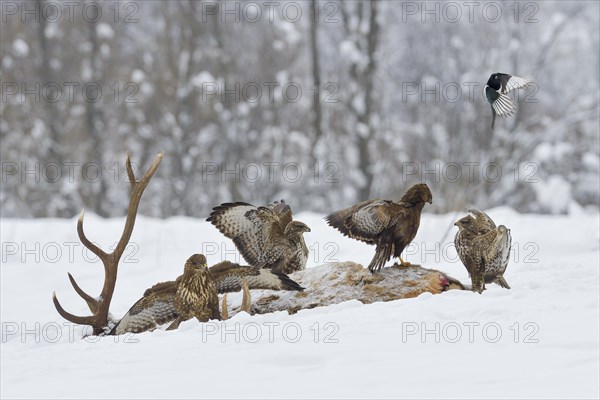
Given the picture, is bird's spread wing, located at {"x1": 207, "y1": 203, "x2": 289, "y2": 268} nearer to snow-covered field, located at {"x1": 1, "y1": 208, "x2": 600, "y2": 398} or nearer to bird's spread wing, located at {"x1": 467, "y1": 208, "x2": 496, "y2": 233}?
snow-covered field, located at {"x1": 1, "y1": 208, "x2": 600, "y2": 398}

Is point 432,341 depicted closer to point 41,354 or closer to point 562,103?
point 41,354

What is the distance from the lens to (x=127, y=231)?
5.61 metres

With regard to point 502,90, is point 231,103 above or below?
above

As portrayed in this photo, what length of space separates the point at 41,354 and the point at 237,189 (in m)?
17.5

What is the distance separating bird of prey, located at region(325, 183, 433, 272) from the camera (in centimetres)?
528

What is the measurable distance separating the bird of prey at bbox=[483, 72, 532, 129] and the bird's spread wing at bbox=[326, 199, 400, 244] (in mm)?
970

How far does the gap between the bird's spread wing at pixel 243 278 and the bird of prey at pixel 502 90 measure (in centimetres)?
169

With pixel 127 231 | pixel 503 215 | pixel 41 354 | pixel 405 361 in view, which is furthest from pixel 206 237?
pixel 405 361

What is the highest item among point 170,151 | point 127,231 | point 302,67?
point 302,67

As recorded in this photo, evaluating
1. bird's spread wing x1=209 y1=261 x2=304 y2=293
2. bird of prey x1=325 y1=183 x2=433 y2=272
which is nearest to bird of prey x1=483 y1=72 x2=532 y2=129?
bird of prey x1=325 y1=183 x2=433 y2=272

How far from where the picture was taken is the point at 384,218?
5.27 m

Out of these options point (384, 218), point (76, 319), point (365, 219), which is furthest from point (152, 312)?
point (384, 218)

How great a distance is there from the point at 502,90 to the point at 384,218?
1173mm

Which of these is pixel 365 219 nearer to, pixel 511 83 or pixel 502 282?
pixel 502 282
